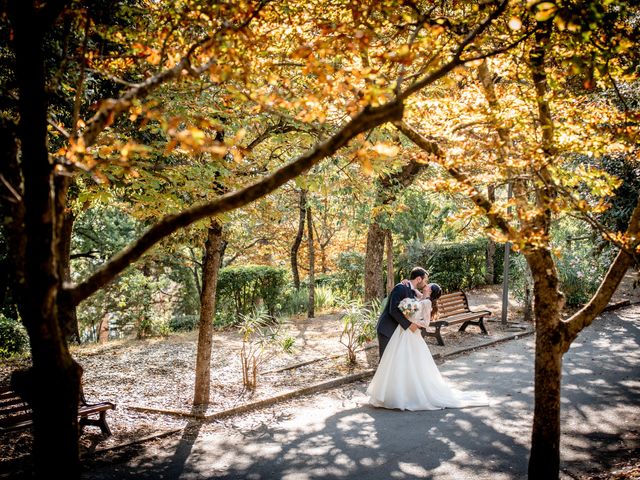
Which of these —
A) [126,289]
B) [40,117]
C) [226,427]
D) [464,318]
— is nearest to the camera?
[40,117]

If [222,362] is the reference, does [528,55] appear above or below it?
above

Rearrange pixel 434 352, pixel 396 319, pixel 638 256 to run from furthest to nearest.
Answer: pixel 434 352 → pixel 396 319 → pixel 638 256

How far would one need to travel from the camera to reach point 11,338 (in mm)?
13961

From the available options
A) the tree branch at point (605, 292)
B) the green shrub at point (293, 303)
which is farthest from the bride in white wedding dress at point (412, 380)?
the green shrub at point (293, 303)

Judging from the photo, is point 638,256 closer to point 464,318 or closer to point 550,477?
point 550,477

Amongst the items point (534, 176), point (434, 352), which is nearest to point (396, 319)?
point (434, 352)

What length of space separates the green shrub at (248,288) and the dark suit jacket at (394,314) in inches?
349

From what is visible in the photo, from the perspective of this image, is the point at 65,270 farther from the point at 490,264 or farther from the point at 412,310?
the point at 490,264

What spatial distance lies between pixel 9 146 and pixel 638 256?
520 centimetres

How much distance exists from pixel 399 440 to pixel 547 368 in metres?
2.29

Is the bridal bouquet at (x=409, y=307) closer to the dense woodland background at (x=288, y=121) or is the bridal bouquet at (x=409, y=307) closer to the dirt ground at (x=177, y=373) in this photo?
the dense woodland background at (x=288, y=121)

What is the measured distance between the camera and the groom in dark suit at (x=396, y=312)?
802 cm

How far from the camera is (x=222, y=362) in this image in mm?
11070

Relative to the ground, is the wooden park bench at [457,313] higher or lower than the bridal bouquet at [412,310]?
lower
